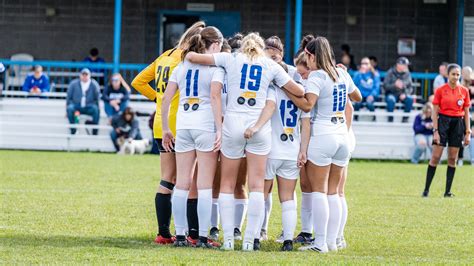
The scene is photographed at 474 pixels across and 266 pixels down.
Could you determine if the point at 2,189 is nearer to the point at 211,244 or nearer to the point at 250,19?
the point at 211,244

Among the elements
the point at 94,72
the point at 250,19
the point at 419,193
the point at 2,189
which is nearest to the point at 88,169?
the point at 2,189

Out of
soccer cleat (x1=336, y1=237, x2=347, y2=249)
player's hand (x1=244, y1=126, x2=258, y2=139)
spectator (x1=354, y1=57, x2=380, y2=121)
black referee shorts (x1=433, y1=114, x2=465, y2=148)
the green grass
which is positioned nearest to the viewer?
the green grass

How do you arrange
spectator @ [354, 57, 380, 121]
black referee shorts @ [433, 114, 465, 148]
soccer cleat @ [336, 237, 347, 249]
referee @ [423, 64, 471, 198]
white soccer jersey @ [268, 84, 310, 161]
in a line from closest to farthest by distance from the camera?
white soccer jersey @ [268, 84, 310, 161] < soccer cleat @ [336, 237, 347, 249] < referee @ [423, 64, 471, 198] < black referee shorts @ [433, 114, 465, 148] < spectator @ [354, 57, 380, 121]

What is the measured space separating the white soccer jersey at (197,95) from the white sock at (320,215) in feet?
3.60

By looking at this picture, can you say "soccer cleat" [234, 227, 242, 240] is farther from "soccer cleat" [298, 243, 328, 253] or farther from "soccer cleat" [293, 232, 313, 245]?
"soccer cleat" [298, 243, 328, 253]

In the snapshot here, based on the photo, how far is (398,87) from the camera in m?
26.2

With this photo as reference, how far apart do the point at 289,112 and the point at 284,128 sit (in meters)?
0.15

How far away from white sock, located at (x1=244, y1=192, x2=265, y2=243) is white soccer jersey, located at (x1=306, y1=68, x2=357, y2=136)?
77cm

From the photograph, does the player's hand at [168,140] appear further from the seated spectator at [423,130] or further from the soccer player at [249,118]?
the seated spectator at [423,130]

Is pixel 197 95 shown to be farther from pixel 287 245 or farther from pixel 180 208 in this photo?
pixel 287 245

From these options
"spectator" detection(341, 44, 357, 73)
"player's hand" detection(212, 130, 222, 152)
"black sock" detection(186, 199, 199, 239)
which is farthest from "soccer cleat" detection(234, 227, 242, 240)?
"spectator" detection(341, 44, 357, 73)

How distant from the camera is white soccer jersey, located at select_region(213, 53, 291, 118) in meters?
9.66

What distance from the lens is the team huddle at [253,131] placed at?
9.68 metres

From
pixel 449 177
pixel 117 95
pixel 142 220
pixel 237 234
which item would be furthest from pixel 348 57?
pixel 237 234
